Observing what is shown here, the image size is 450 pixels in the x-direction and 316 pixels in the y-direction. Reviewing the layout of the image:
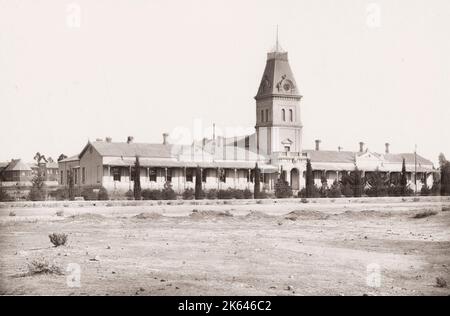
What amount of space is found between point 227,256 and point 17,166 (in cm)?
7721

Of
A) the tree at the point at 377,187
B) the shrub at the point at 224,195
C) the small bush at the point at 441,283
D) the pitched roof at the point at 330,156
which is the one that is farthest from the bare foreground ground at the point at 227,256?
the pitched roof at the point at 330,156

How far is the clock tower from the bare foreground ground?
40405 mm

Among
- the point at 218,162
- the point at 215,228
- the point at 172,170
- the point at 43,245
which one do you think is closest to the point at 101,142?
the point at 172,170

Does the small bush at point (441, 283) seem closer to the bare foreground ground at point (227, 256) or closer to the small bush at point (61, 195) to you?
the bare foreground ground at point (227, 256)

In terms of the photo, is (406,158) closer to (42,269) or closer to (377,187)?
(377,187)

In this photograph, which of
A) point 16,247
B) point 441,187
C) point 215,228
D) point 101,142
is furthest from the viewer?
point 441,187

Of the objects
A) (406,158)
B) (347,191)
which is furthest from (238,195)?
(406,158)

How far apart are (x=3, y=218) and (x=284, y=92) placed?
43542mm

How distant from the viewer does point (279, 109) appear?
63844mm

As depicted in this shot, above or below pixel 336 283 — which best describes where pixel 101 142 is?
above

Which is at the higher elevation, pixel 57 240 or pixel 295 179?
pixel 295 179

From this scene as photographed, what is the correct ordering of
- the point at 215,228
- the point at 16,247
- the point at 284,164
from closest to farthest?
the point at 16,247, the point at 215,228, the point at 284,164

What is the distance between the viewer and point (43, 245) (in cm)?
1541

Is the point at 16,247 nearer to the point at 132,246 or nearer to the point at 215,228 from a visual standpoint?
the point at 132,246
